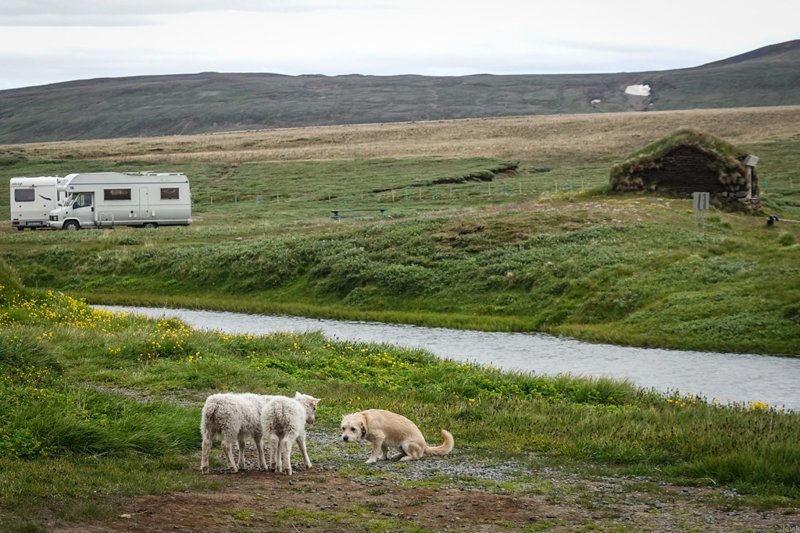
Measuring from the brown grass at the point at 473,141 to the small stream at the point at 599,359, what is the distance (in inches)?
2999

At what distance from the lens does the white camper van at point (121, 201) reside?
6894 centimetres

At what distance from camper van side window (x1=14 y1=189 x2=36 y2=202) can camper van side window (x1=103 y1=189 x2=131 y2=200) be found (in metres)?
5.91

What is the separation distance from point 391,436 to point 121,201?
189ft

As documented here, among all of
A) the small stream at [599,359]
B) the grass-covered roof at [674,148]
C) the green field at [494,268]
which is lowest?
the small stream at [599,359]

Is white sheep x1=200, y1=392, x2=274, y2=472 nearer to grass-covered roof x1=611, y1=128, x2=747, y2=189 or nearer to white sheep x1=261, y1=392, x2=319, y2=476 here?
white sheep x1=261, y1=392, x2=319, y2=476

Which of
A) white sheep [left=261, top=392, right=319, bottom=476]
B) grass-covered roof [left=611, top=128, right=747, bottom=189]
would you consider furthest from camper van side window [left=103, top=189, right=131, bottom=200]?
white sheep [left=261, top=392, right=319, bottom=476]

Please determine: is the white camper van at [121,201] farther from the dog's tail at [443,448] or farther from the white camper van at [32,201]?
the dog's tail at [443,448]

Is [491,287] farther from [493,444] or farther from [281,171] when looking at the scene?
[281,171]

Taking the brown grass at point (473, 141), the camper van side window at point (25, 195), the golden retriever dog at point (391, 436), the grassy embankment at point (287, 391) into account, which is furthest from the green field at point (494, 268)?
the brown grass at point (473, 141)

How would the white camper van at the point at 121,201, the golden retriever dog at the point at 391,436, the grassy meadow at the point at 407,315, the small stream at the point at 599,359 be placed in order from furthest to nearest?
1. the white camper van at the point at 121,201
2. the small stream at the point at 599,359
3. the golden retriever dog at the point at 391,436
4. the grassy meadow at the point at 407,315

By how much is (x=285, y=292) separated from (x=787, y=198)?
130ft

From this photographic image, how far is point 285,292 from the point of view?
159 feet

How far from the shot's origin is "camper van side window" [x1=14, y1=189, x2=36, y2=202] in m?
71.1

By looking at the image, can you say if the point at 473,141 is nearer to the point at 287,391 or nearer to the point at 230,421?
the point at 287,391
